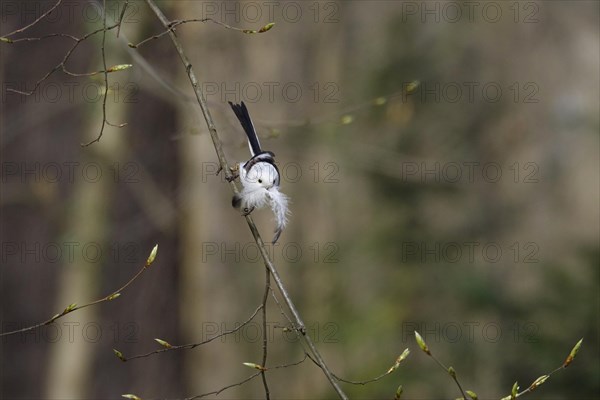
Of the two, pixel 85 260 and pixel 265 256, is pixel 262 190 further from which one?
pixel 85 260

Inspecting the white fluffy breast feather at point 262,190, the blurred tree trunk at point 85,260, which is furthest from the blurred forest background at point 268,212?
the white fluffy breast feather at point 262,190

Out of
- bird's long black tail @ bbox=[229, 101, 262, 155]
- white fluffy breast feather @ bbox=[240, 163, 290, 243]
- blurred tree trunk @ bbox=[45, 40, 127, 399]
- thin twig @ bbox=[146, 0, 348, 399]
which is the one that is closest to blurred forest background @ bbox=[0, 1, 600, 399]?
blurred tree trunk @ bbox=[45, 40, 127, 399]

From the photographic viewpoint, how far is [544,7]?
8.25 m

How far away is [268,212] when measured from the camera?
22.4 feet

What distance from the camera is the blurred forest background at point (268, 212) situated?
644 cm

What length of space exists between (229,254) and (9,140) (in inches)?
79.1

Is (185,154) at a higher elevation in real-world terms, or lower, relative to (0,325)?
higher

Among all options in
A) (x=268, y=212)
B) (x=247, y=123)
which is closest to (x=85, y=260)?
(x=268, y=212)

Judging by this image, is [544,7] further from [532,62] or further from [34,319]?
[34,319]

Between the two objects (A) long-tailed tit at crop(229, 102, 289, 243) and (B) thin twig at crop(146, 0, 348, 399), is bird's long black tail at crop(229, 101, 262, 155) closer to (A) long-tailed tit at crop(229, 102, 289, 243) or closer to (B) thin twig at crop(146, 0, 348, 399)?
(A) long-tailed tit at crop(229, 102, 289, 243)

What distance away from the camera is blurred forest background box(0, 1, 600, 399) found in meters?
6.44

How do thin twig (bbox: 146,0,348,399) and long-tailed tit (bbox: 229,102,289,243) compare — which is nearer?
thin twig (bbox: 146,0,348,399)

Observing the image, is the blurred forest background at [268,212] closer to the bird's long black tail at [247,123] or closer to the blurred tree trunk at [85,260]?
the blurred tree trunk at [85,260]

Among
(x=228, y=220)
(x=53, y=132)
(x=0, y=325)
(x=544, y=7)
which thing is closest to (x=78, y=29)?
(x=53, y=132)
